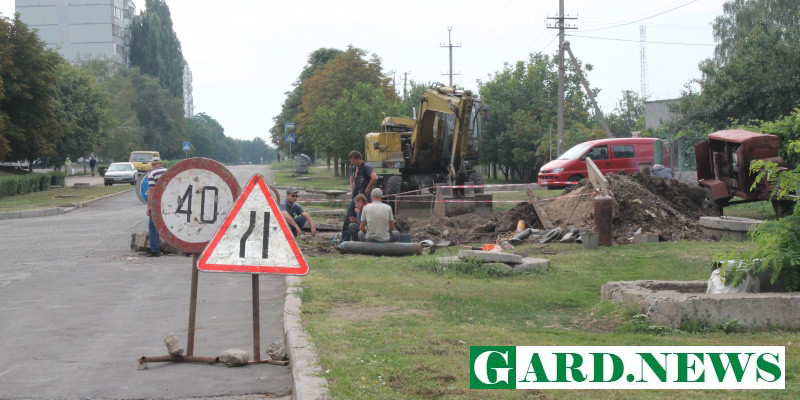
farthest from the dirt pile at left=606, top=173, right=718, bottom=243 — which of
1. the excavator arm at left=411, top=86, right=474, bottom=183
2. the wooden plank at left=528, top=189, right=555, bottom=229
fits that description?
the excavator arm at left=411, top=86, right=474, bottom=183

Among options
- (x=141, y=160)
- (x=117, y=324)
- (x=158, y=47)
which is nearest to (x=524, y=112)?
(x=141, y=160)

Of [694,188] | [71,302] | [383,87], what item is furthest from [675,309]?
[383,87]

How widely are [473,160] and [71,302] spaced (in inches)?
722

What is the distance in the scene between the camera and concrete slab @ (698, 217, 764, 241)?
16.0m

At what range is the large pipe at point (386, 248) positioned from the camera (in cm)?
1505

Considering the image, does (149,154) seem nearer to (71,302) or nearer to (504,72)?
(504,72)

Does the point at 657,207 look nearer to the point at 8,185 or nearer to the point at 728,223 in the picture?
the point at 728,223

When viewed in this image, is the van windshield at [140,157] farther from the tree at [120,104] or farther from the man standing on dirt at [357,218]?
the man standing on dirt at [357,218]

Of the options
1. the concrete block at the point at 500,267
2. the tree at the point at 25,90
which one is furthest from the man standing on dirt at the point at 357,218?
the tree at the point at 25,90

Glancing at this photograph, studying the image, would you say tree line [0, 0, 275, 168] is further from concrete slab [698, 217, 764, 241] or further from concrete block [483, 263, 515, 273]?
concrete block [483, 263, 515, 273]

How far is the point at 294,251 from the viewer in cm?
691

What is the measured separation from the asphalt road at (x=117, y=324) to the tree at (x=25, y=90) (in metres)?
24.9

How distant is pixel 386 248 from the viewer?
1505 cm

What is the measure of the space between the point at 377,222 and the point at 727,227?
6.51 meters
